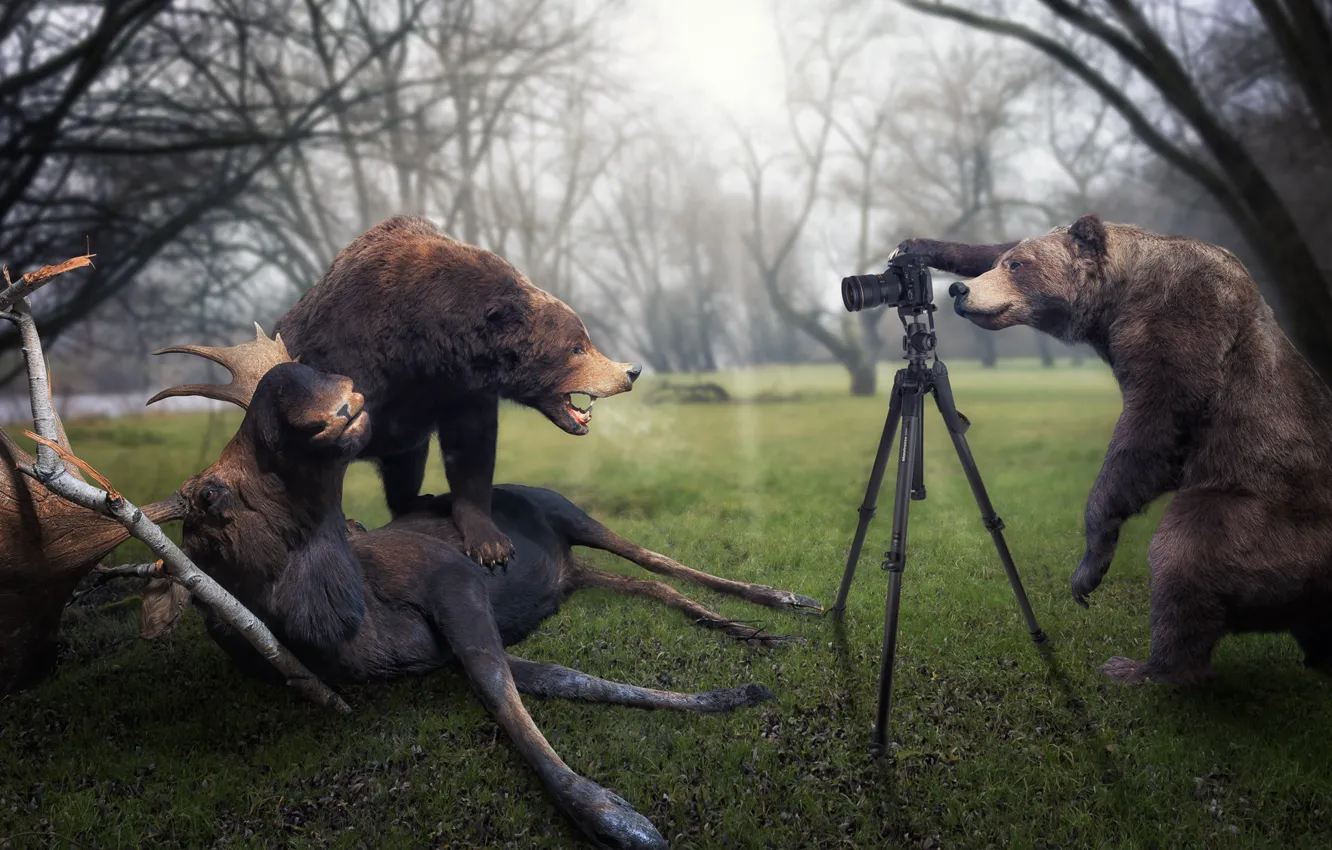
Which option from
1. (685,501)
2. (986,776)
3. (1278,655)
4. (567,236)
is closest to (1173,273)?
(1278,655)

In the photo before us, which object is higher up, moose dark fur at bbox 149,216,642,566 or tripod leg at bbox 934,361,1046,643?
moose dark fur at bbox 149,216,642,566

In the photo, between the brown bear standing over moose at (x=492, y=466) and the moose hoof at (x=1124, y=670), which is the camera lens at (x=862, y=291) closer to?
the brown bear standing over moose at (x=492, y=466)

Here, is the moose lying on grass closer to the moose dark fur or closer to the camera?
the moose dark fur

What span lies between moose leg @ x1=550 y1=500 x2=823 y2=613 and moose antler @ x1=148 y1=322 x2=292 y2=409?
989mm

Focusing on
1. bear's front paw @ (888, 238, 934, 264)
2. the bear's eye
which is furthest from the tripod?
the bear's eye

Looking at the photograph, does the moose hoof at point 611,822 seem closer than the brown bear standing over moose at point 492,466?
Yes

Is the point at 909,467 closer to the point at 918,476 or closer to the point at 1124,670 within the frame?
the point at 918,476

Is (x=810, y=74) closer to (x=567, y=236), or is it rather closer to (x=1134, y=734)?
(x=567, y=236)

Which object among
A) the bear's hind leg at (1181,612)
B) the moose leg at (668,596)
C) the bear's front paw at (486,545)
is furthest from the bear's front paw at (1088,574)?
the bear's front paw at (486,545)

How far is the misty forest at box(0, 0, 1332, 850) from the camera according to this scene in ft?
7.19

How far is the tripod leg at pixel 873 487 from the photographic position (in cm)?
245

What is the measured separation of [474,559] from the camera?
8.05ft

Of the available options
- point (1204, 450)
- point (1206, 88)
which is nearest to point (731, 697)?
point (1204, 450)

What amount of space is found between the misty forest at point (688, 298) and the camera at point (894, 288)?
589mm
